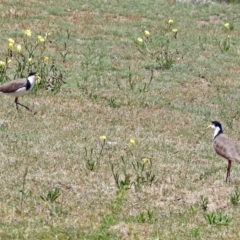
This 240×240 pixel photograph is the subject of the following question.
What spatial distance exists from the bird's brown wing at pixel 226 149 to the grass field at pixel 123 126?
15.8 inches

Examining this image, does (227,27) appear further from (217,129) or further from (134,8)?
(217,129)

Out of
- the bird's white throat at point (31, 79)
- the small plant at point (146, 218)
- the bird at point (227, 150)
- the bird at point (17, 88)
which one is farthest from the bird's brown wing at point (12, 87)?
the small plant at point (146, 218)

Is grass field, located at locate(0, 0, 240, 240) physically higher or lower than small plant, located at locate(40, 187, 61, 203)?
lower

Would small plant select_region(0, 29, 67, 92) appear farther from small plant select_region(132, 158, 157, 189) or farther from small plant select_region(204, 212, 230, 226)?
small plant select_region(204, 212, 230, 226)

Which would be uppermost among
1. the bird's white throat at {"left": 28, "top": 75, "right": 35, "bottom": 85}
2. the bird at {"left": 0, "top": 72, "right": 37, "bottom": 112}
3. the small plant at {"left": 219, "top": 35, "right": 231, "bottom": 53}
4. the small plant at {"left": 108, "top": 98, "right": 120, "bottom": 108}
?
the bird's white throat at {"left": 28, "top": 75, "right": 35, "bottom": 85}

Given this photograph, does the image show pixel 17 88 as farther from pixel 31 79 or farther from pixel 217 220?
pixel 217 220

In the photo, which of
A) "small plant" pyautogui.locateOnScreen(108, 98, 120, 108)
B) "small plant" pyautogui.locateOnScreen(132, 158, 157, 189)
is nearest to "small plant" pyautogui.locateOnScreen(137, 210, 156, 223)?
"small plant" pyautogui.locateOnScreen(132, 158, 157, 189)

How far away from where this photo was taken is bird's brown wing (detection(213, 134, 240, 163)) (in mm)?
9133

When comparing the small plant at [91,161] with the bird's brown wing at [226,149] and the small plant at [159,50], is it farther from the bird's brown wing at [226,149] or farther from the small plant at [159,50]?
the small plant at [159,50]

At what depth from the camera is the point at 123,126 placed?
39.2 feet

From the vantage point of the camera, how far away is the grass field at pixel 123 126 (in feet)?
26.5

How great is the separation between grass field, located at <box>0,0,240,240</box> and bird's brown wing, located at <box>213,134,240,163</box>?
0.40 metres

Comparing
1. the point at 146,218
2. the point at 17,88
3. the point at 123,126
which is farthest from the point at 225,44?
the point at 146,218

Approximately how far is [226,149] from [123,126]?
9.85ft
